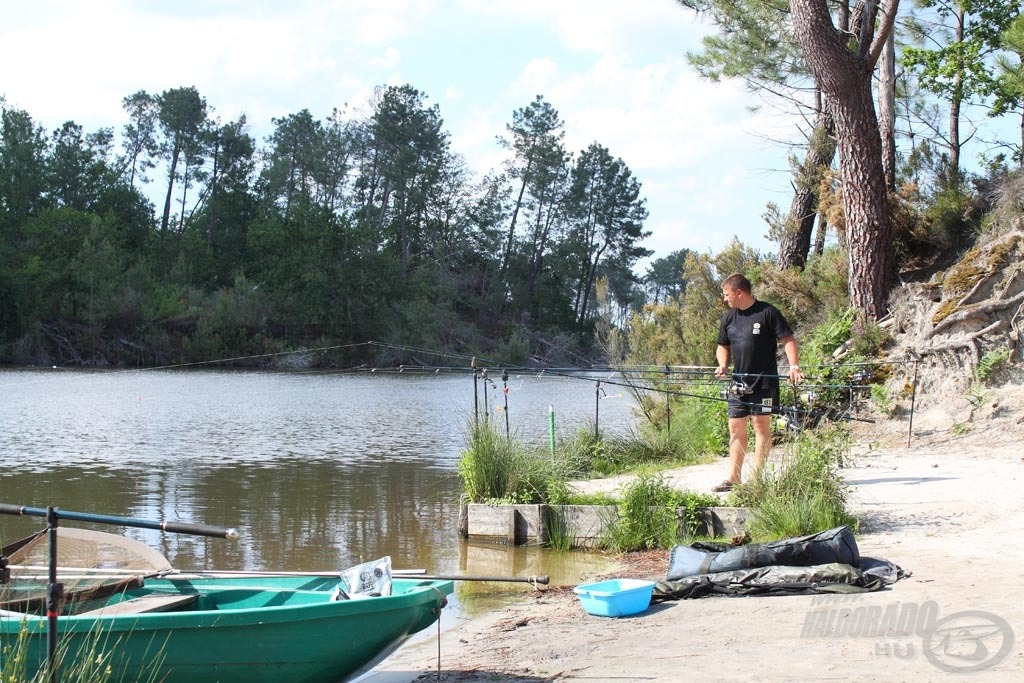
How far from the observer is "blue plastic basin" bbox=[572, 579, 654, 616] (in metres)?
6.18

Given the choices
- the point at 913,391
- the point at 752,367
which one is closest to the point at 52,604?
the point at 752,367

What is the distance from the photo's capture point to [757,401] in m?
8.78

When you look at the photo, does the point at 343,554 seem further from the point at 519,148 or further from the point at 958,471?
the point at 519,148

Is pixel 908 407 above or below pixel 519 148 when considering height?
below

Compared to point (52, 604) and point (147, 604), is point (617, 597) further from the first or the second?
point (52, 604)

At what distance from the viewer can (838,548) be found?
656 centimetres

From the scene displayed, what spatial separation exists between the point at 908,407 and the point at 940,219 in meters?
3.74

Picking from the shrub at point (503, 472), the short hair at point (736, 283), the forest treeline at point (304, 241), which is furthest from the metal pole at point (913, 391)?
the forest treeline at point (304, 241)

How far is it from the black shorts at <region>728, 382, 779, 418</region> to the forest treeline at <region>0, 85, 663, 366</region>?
153 feet

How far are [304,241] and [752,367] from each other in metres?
54.2

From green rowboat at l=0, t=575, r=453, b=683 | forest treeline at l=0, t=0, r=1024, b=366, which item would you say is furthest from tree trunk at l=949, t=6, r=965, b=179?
green rowboat at l=0, t=575, r=453, b=683

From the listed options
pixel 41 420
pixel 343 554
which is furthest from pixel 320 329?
pixel 343 554

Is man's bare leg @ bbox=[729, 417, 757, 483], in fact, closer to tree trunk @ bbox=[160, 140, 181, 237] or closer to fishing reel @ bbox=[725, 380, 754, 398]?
fishing reel @ bbox=[725, 380, 754, 398]

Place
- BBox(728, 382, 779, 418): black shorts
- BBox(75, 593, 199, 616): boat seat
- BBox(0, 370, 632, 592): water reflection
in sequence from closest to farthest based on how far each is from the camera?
1. BBox(75, 593, 199, 616): boat seat
2. BBox(728, 382, 779, 418): black shorts
3. BBox(0, 370, 632, 592): water reflection
